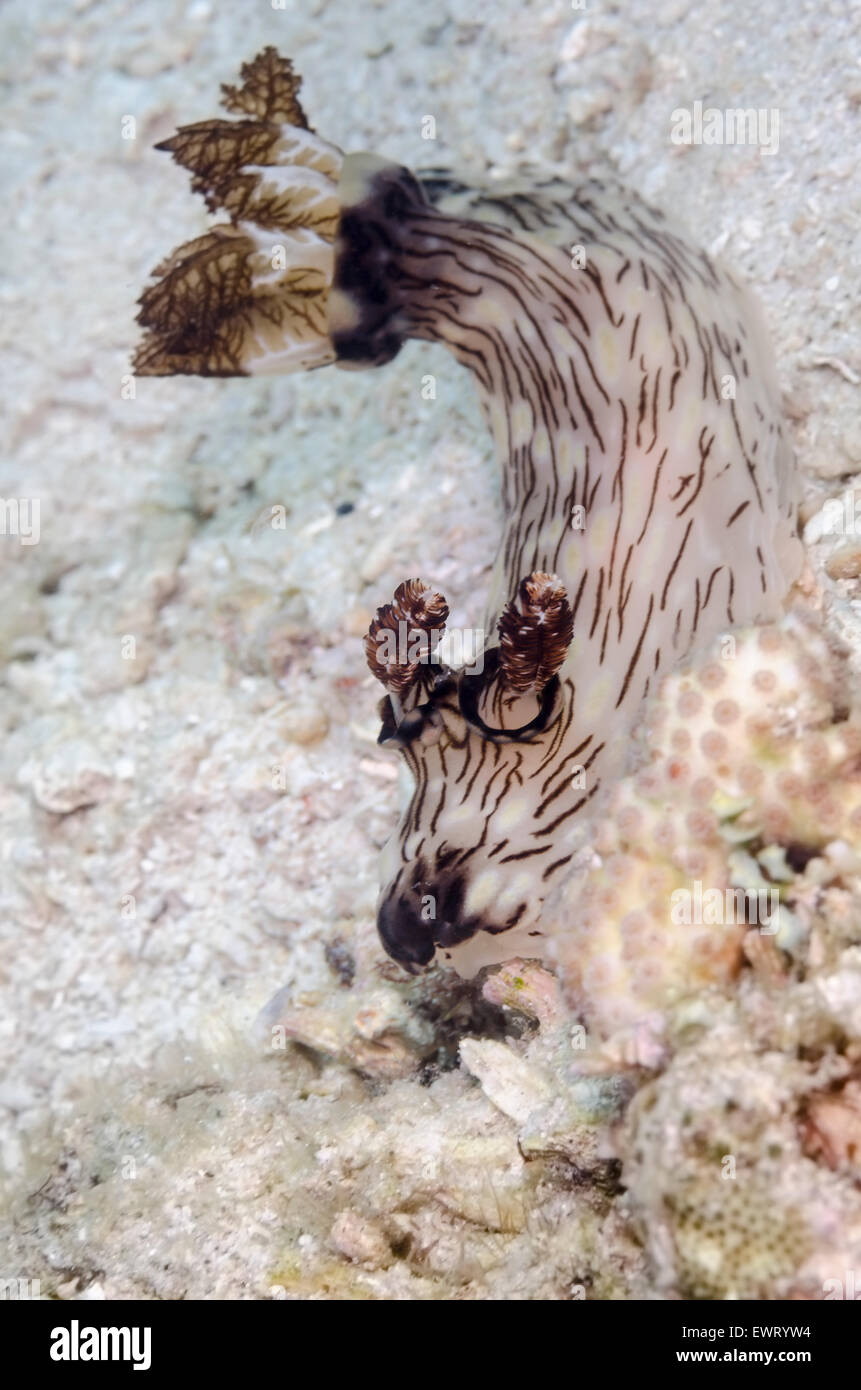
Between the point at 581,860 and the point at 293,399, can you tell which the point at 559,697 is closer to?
the point at 581,860

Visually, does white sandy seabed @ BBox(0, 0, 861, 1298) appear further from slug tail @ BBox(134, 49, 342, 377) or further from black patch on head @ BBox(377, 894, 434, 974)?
slug tail @ BBox(134, 49, 342, 377)

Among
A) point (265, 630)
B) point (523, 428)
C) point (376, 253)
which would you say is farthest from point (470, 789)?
point (376, 253)

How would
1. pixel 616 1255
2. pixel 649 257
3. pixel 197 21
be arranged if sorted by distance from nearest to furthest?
pixel 616 1255, pixel 649 257, pixel 197 21

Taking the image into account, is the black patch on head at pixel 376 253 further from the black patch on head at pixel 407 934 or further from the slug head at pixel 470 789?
the black patch on head at pixel 407 934

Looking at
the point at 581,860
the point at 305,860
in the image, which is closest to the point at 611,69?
the point at 305,860

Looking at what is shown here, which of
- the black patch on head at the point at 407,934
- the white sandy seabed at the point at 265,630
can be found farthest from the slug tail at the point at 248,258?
the black patch on head at the point at 407,934

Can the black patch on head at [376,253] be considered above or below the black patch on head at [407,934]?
above

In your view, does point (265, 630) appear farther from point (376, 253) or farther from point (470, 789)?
point (470, 789)
